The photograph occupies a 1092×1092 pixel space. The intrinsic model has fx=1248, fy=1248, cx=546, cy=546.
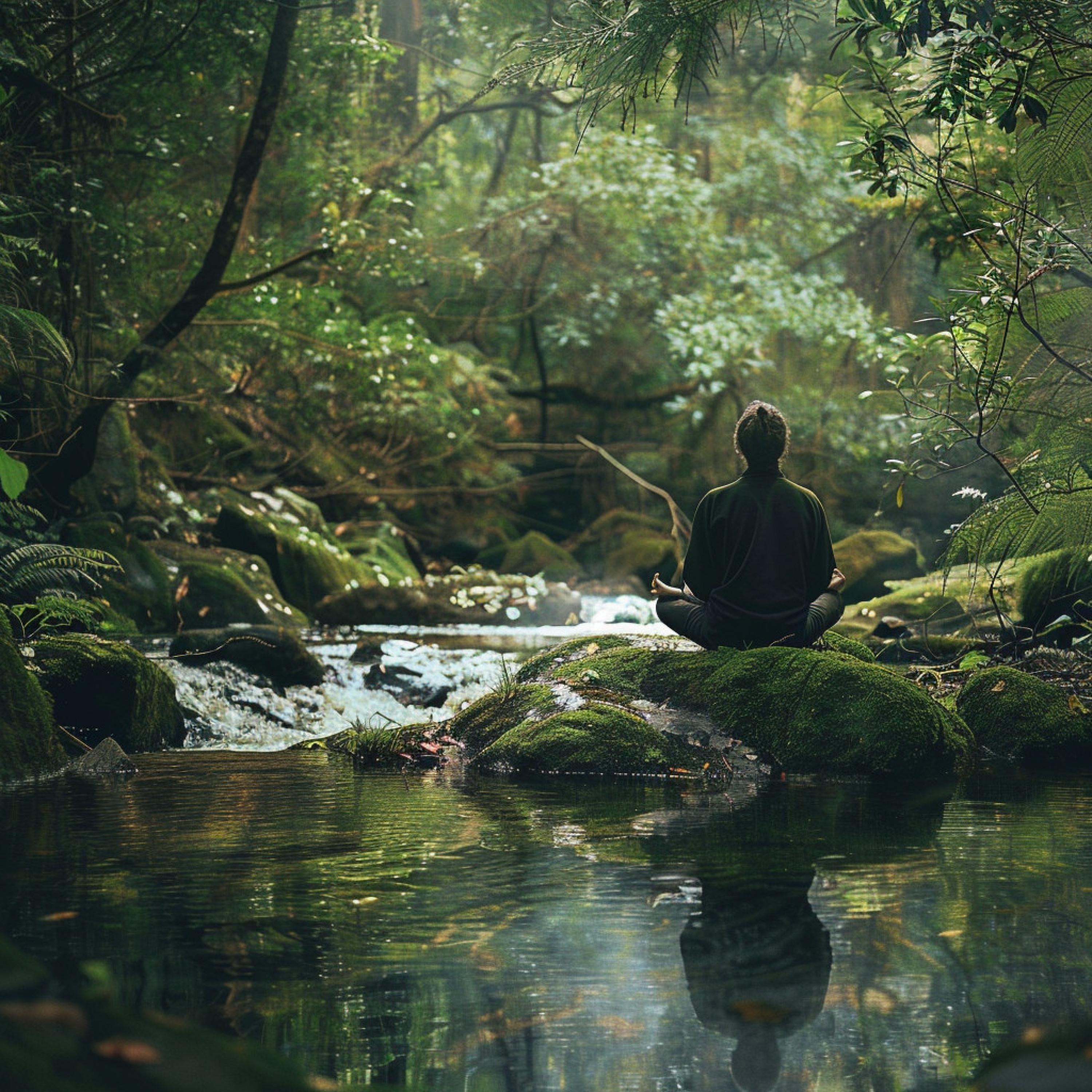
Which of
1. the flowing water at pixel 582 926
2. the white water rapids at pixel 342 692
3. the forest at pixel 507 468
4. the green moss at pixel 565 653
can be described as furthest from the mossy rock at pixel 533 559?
the flowing water at pixel 582 926

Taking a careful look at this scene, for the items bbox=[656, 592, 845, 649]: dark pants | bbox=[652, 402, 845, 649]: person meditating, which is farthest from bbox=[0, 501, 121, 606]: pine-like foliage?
bbox=[652, 402, 845, 649]: person meditating

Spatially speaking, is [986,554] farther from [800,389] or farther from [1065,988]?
[800,389]

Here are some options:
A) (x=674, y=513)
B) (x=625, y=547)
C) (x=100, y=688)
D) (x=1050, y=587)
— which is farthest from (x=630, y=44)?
(x=625, y=547)

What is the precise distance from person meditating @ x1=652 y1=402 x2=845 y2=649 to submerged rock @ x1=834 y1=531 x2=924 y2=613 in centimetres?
1229

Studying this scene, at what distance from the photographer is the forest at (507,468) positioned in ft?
13.0

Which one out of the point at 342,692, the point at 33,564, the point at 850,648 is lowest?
the point at 342,692

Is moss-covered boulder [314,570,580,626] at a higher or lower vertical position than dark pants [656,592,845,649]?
lower

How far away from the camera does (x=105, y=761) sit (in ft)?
24.6

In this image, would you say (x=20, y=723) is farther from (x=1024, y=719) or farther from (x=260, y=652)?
(x=1024, y=719)

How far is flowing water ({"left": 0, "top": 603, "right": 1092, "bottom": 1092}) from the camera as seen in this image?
296cm

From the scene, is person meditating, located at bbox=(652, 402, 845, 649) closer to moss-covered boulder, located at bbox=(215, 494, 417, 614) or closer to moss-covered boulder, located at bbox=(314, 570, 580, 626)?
moss-covered boulder, located at bbox=(314, 570, 580, 626)

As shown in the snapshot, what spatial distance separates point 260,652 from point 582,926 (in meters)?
7.51

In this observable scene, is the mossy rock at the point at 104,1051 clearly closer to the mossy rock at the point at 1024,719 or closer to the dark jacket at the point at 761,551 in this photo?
the dark jacket at the point at 761,551

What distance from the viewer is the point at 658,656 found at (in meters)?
8.27
